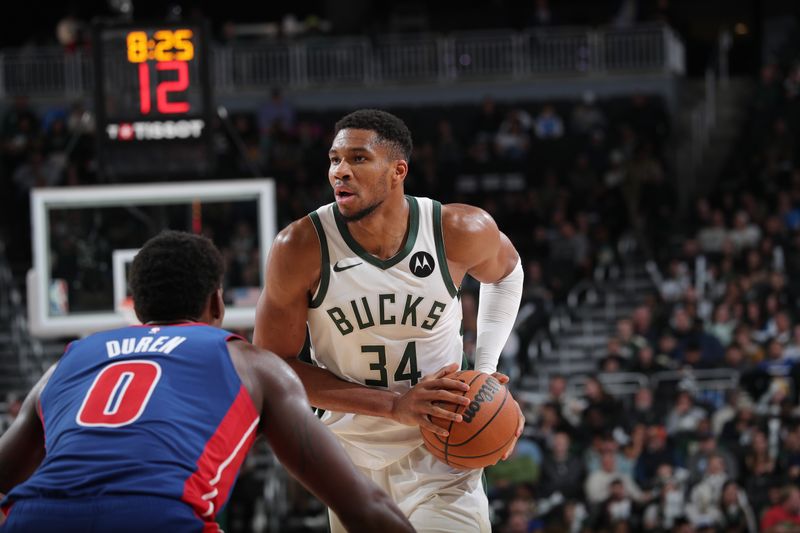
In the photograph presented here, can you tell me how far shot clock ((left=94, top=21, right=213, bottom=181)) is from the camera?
10.0 metres

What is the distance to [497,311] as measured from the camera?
17.1 feet

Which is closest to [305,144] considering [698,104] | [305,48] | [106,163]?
[305,48]

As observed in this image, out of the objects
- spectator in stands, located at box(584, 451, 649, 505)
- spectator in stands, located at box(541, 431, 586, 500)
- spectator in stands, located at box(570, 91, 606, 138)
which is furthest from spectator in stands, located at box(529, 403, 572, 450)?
spectator in stands, located at box(570, 91, 606, 138)

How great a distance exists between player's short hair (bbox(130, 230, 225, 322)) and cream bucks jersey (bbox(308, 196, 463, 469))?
1316 millimetres

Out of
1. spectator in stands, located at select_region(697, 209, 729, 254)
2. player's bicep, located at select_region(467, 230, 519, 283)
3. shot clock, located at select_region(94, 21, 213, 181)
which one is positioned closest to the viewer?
player's bicep, located at select_region(467, 230, 519, 283)

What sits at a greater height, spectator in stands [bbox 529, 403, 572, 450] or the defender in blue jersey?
the defender in blue jersey

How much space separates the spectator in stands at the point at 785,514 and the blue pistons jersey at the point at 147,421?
835 centimetres

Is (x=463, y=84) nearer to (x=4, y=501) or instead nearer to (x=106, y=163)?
(x=106, y=163)

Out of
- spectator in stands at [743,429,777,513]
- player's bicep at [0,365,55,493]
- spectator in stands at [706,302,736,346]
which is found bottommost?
spectator in stands at [743,429,777,513]

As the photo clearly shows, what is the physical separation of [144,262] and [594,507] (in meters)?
8.46

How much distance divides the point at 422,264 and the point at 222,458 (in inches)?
68.2

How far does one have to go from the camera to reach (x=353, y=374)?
484 centimetres

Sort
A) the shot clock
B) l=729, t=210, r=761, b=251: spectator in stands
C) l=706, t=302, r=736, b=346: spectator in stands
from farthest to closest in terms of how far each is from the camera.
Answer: l=729, t=210, r=761, b=251: spectator in stands
l=706, t=302, r=736, b=346: spectator in stands
the shot clock

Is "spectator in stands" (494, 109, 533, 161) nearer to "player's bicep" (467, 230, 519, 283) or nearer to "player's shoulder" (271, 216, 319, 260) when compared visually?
"player's bicep" (467, 230, 519, 283)
